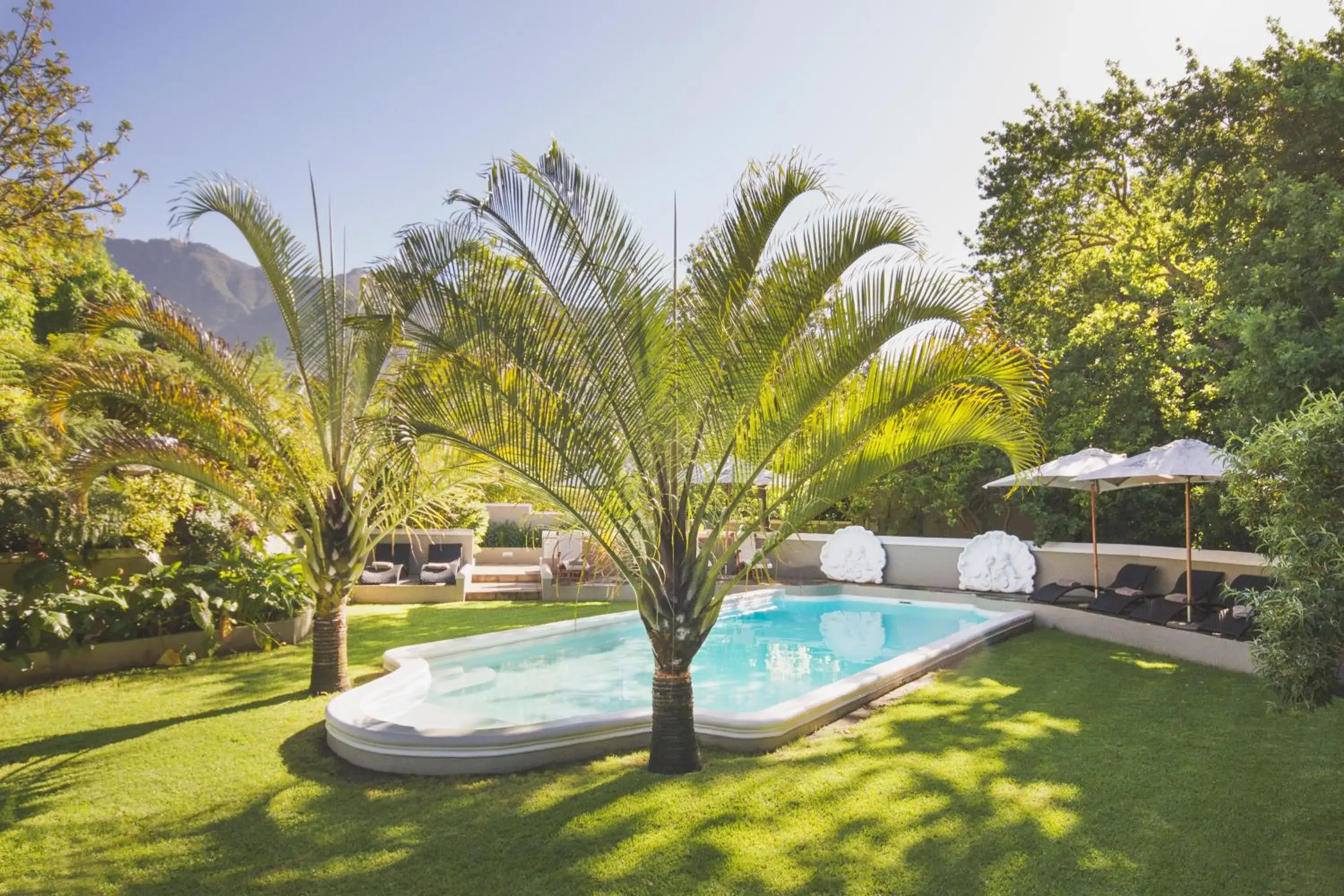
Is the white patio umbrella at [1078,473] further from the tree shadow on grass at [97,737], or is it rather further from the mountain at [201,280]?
the mountain at [201,280]

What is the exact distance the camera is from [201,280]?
12675 cm

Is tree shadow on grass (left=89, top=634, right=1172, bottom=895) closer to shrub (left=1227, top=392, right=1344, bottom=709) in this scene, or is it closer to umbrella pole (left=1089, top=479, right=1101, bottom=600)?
shrub (left=1227, top=392, right=1344, bottom=709)

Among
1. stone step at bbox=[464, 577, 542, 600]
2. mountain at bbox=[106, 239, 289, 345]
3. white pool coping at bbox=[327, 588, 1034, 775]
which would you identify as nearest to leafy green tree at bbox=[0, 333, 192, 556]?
white pool coping at bbox=[327, 588, 1034, 775]

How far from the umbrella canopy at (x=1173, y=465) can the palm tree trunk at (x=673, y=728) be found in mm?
6678

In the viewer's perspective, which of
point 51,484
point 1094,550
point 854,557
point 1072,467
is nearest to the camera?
point 51,484

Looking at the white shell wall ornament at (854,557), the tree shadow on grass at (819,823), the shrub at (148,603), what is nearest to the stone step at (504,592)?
the shrub at (148,603)

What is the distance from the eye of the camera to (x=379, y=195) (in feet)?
33.6

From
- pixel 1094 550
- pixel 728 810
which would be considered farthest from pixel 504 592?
pixel 728 810

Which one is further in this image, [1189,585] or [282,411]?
[1189,585]

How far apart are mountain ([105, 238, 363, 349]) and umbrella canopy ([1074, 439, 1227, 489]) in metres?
118

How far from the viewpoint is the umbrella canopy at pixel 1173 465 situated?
30.7 ft

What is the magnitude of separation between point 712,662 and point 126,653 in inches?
278

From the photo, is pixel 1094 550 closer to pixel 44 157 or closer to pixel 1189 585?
pixel 1189 585

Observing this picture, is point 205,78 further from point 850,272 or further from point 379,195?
point 850,272
